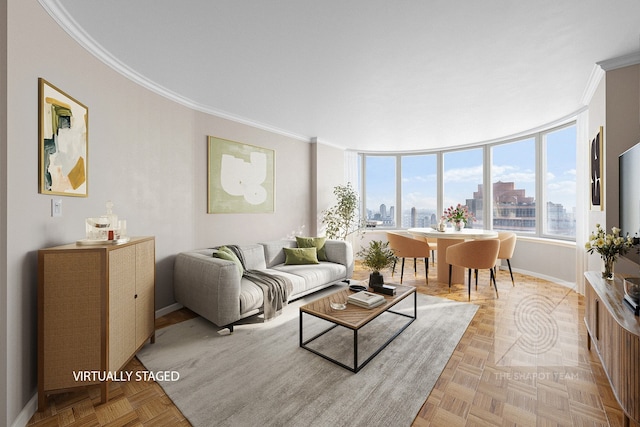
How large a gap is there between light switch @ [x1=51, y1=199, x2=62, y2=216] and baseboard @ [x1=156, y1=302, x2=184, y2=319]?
1.66 meters

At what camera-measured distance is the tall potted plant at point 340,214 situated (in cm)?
563

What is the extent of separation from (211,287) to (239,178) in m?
1.91

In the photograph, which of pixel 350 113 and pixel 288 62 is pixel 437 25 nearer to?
pixel 288 62

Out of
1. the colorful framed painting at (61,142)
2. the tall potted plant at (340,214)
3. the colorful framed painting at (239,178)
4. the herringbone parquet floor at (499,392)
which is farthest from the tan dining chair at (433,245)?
the colorful framed painting at (61,142)

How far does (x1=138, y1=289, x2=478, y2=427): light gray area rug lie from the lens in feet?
5.55

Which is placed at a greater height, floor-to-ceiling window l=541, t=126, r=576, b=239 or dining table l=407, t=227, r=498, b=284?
floor-to-ceiling window l=541, t=126, r=576, b=239

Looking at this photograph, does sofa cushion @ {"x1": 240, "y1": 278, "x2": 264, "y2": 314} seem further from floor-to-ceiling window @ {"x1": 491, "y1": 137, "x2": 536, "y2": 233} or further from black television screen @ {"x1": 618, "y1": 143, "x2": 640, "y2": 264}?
floor-to-ceiling window @ {"x1": 491, "y1": 137, "x2": 536, "y2": 233}

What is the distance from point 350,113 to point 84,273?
3557 millimetres

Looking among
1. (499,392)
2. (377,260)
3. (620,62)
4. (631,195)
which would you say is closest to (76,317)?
(377,260)

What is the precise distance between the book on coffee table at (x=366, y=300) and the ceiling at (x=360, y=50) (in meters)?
2.22

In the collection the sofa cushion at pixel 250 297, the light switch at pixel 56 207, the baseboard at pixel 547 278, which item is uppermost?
the light switch at pixel 56 207

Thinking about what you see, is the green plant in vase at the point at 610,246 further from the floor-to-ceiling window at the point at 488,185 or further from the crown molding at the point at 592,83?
the floor-to-ceiling window at the point at 488,185

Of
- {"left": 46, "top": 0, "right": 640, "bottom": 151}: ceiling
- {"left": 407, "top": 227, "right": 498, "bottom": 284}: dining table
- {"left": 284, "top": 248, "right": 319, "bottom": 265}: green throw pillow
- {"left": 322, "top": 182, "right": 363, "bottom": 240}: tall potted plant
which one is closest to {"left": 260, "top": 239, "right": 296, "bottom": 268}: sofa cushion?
{"left": 284, "top": 248, "right": 319, "bottom": 265}: green throw pillow

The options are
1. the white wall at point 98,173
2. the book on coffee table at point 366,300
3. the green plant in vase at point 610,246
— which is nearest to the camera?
the white wall at point 98,173
